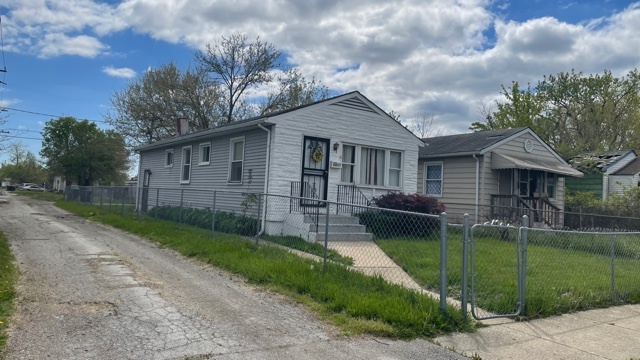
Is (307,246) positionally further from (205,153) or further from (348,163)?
(205,153)

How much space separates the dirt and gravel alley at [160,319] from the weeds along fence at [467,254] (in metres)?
1.63

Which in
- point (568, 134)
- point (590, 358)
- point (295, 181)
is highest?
point (568, 134)

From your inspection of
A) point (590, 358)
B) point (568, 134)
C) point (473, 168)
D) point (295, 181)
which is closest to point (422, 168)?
point (473, 168)

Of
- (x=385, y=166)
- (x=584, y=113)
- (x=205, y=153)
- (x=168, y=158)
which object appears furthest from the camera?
(x=584, y=113)

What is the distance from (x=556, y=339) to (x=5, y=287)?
22.5 ft

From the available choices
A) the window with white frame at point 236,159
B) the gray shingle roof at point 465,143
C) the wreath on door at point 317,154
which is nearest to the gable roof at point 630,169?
the gray shingle roof at point 465,143

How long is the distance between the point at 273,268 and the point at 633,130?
35.0 meters

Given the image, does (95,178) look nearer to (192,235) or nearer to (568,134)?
(192,235)

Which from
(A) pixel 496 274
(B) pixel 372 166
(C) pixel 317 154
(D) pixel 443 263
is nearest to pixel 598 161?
(B) pixel 372 166

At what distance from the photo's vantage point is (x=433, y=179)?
62.7 feet

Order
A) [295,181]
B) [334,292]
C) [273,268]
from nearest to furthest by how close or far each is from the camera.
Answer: [334,292] < [273,268] < [295,181]

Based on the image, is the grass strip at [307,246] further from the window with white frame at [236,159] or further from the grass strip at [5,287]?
the grass strip at [5,287]

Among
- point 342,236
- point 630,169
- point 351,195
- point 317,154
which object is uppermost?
point 630,169

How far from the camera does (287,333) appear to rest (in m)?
4.94
